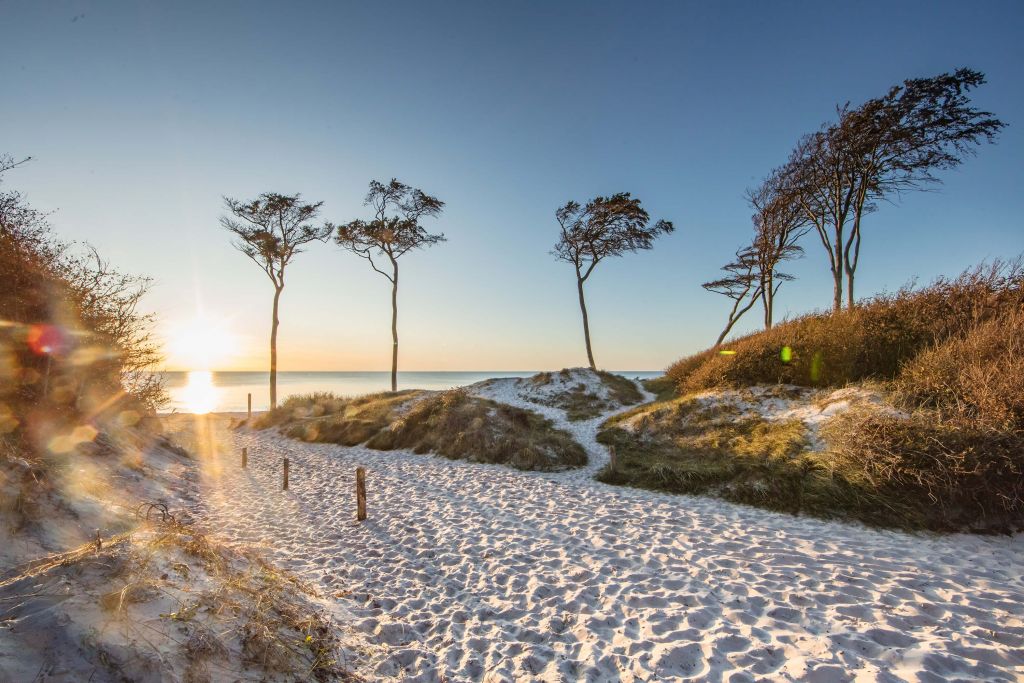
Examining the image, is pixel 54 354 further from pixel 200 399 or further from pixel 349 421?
pixel 200 399

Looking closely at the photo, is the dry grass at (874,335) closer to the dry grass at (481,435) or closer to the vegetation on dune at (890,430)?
the vegetation on dune at (890,430)

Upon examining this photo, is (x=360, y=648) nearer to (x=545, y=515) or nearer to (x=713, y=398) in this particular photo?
(x=545, y=515)

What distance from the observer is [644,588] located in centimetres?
535

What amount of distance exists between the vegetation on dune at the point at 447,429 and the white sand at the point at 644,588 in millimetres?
3873

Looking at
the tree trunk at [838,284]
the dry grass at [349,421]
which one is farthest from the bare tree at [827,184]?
the dry grass at [349,421]

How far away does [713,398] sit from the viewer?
47.4 ft

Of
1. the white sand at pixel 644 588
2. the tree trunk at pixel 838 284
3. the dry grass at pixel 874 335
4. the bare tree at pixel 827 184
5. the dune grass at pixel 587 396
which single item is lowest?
the white sand at pixel 644 588

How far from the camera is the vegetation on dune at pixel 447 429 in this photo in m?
13.4

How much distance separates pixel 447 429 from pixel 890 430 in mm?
13241

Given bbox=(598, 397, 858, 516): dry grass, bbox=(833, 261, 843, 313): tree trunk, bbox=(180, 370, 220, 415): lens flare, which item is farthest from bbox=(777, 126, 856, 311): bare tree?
bbox=(180, 370, 220, 415): lens flare

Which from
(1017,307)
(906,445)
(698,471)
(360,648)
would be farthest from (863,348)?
(360,648)

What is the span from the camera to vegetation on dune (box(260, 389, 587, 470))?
44.1ft

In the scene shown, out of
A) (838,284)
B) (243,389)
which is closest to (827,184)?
(838,284)

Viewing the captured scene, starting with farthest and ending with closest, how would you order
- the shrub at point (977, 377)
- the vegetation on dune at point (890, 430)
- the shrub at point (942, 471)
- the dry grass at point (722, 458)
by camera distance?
the dry grass at point (722, 458)
the shrub at point (977, 377)
the vegetation on dune at point (890, 430)
the shrub at point (942, 471)
